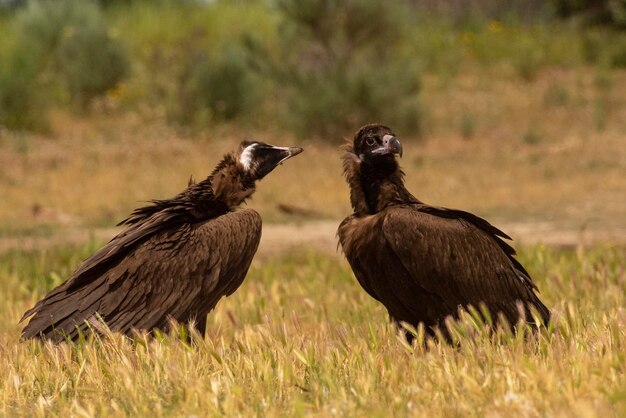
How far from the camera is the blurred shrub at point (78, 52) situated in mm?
23906

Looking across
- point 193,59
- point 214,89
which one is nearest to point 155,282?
point 214,89

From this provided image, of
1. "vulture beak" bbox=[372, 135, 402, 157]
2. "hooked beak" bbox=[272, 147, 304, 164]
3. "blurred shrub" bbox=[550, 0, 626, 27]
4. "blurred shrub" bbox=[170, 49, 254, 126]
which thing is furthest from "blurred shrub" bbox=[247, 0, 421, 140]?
"vulture beak" bbox=[372, 135, 402, 157]

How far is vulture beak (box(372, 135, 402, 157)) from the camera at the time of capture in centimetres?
550

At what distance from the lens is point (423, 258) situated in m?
5.20

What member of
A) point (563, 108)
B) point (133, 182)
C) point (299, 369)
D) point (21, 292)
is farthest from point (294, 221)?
point (563, 108)

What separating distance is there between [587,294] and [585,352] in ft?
7.80

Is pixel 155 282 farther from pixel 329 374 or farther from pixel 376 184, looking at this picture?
pixel 329 374

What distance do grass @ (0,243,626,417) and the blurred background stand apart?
18.7ft

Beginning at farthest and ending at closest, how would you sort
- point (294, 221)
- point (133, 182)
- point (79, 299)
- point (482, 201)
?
1. point (133, 182)
2. point (482, 201)
3. point (294, 221)
4. point (79, 299)

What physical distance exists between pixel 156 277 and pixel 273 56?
19.4 m

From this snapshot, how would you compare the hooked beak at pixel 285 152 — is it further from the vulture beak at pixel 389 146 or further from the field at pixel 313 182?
the vulture beak at pixel 389 146

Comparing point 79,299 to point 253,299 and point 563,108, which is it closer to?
point 253,299

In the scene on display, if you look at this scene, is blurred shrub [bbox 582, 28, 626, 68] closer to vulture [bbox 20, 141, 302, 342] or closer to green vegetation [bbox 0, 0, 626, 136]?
green vegetation [bbox 0, 0, 626, 136]

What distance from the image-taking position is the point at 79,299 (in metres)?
5.44
